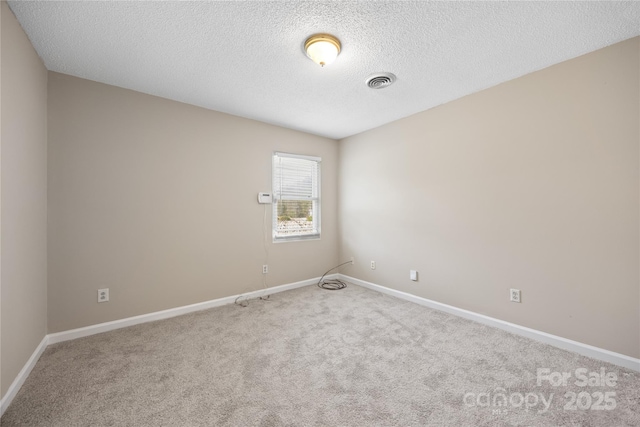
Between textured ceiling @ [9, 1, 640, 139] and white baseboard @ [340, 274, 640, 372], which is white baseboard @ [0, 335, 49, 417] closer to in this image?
textured ceiling @ [9, 1, 640, 139]

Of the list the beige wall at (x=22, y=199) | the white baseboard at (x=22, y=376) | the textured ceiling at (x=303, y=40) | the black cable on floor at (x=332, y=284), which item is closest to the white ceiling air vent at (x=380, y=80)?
the textured ceiling at (x=303, y=40)

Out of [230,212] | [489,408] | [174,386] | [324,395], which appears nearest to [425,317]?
[489,408]

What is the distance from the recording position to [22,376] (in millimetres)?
1677

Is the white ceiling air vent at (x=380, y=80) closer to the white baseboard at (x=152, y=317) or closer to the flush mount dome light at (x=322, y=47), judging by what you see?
the flush mount dome light at (x=322, y=47)

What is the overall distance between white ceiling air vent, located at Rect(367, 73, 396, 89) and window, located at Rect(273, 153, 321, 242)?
1.65 metres

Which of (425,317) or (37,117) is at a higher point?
(37,117)

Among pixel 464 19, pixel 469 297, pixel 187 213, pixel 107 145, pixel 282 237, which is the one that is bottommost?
pixel 469 297

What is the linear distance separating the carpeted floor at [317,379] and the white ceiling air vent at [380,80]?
2.38 m

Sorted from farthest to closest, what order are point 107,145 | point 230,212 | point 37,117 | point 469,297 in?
point 230,212 → point 469,297 → point 107,145 → point 37,117

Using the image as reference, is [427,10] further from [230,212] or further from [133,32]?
[230,212]

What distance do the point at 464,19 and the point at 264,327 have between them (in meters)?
2.95

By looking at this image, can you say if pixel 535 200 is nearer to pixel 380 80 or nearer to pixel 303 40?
pixel 380 80

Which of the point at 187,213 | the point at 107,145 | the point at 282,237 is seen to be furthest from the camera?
the point at 282,237

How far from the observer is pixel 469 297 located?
2693 millimetres
